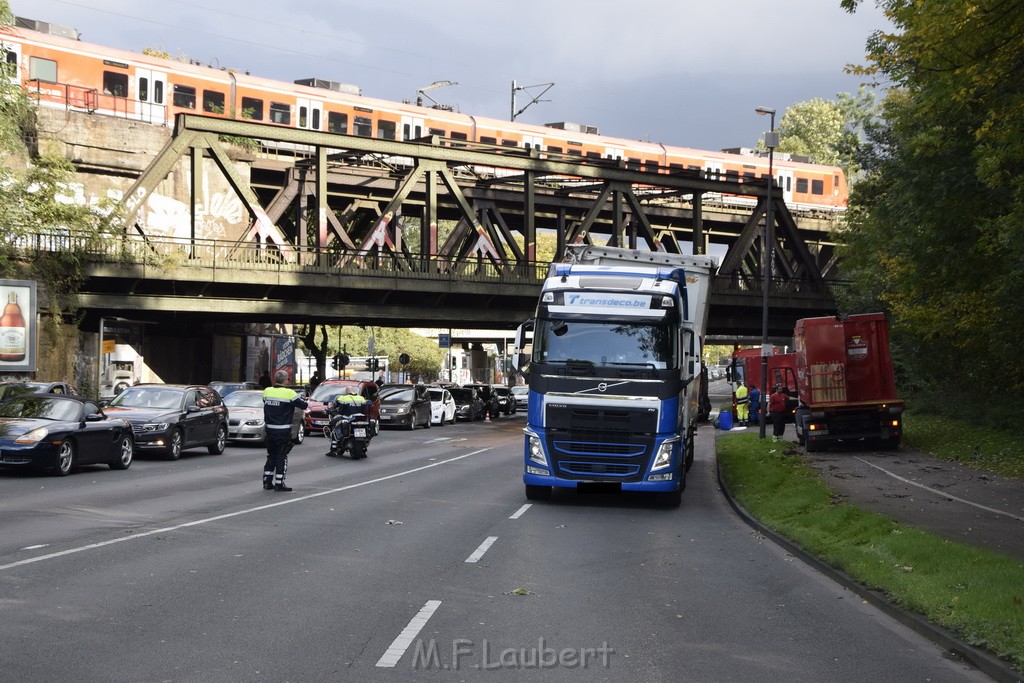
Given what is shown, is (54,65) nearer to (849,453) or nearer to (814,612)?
(849,453)

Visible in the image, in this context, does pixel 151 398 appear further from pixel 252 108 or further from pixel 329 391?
pixel 252 108

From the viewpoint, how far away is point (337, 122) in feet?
155

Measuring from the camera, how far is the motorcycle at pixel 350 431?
2778 cm

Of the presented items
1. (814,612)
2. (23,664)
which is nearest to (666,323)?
(814,612)

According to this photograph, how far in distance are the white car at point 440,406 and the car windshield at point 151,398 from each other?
2110 cm

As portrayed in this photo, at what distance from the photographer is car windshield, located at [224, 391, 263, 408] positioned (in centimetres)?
3393

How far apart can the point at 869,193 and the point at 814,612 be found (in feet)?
136

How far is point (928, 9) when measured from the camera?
50.4 ft

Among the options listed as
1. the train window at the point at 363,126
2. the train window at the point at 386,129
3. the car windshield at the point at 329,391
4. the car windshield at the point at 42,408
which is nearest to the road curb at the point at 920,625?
the car windshield at the point at 42,408

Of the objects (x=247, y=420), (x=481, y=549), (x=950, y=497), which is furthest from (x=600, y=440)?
(x=247, y=420)

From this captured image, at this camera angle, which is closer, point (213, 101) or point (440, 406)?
point (213, 101)

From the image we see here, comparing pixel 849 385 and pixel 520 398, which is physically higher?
pixel 849 385

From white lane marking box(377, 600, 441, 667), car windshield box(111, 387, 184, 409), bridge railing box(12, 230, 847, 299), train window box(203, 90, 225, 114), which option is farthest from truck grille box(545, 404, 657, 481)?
train window box(203, 90, 225, 114)

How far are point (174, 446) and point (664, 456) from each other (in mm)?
13413
